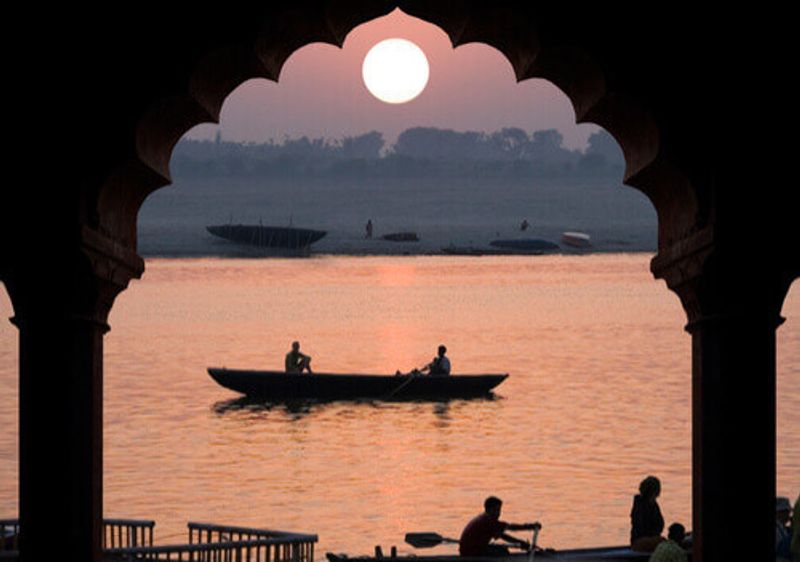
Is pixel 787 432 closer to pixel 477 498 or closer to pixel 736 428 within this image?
pixel 477 498

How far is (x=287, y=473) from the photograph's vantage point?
45.6 m

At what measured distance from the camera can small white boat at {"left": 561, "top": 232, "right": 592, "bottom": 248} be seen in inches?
5743

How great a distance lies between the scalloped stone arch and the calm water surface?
22.4 metres

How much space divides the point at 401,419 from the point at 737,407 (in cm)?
4663

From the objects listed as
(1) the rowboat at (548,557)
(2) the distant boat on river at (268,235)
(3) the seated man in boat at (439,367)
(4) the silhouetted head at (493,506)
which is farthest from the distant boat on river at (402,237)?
(4) the silhouetted head at (493,506)

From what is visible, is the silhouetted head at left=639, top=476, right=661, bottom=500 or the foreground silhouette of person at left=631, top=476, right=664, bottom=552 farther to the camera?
the foreground silhouette of person at left=631, top=476, right=664, bottom=552

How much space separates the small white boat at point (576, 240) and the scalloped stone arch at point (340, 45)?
13533 centimetres

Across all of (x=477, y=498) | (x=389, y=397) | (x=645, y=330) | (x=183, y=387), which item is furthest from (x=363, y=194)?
(x=477, y=498)

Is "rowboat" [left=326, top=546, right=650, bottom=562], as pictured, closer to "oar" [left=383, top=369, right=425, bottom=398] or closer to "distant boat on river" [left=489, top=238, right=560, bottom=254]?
"oar" [left=383, top=369, right=425, bottom=398]

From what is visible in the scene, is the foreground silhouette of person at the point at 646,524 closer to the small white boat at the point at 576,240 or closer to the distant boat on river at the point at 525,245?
the distant boat on river at the point at 525,245

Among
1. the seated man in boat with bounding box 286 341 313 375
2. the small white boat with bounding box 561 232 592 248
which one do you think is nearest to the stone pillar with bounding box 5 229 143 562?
the seated man in boat with bounding box 286 341 313 375

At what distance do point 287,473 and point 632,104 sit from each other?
36.0m

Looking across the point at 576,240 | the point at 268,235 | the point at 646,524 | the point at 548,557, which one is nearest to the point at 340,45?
the point at 646,524

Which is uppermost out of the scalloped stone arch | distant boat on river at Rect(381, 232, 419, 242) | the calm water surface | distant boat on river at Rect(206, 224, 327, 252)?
distant boat on river at Rect(381, 232, 419, 242)
